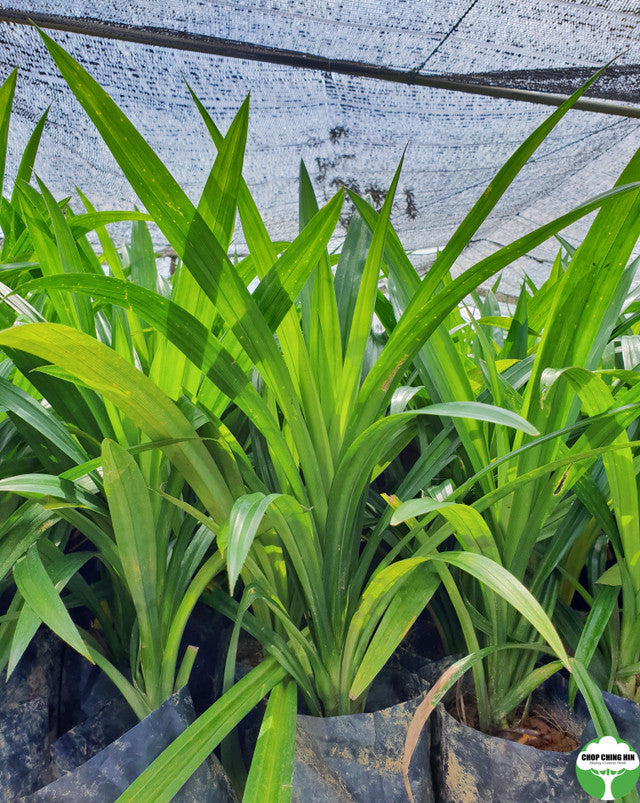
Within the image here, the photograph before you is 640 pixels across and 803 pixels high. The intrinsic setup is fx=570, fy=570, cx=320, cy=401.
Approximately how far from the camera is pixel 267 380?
426mm

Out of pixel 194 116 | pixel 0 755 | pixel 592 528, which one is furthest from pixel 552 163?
pixel 0 755

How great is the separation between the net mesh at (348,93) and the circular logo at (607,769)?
205 centimetres

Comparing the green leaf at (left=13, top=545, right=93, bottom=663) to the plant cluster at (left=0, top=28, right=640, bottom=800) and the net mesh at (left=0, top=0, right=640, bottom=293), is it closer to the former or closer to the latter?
the plant cluster at (left=0, top=28, right=640, bottom=800)

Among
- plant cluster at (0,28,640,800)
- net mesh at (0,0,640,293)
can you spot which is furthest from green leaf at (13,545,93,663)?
net mesh at (0,0,640,293)

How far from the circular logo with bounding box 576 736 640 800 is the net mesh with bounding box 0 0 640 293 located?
80.6 inches

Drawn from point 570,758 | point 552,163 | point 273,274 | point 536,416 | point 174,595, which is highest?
point 552,163

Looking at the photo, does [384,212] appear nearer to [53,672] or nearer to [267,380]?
[267,380]

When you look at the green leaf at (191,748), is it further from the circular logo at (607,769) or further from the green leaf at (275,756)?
the circular logo at (607,769)

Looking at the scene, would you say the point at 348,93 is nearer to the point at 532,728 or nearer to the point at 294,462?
the point at 294,462

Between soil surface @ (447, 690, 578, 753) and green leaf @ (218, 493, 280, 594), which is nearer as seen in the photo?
green leaf @ (218, 493, 280, 594)

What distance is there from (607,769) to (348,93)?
7.79ft

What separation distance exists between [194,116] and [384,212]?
2.14m

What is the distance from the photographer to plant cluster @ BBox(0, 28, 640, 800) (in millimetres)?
382

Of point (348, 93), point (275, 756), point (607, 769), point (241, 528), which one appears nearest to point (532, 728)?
point (607, 769)
